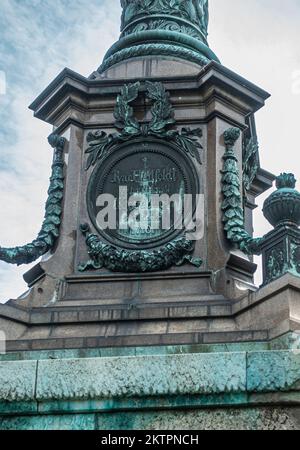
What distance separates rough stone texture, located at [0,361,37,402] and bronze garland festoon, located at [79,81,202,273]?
7.24ft

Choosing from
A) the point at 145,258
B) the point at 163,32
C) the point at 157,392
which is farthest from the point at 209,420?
the point at 163,32

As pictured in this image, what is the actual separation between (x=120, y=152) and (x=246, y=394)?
13.7ft

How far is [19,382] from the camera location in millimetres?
8578

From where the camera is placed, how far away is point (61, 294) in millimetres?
10547

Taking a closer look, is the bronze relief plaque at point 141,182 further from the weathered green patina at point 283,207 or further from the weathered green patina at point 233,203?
the weathered green patina at point 283,207

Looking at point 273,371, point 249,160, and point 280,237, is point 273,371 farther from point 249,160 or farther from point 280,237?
point 249,160

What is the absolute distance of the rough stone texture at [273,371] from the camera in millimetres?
8023

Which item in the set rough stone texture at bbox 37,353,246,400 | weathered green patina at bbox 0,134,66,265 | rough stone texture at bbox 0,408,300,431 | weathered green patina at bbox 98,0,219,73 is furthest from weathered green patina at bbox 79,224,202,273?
weathered green patina at bbox 98,0,219,73

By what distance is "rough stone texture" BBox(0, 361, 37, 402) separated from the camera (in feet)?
28.0

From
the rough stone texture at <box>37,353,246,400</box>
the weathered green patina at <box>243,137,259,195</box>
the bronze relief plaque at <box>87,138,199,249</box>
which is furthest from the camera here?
the weathered green patina at <box>243,137,259,195</box>

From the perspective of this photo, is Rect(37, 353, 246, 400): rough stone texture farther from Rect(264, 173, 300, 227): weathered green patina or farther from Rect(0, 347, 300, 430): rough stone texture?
Rect(264, 173, 300, 227): weathered green patina

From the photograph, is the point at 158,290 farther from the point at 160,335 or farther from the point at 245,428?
the point at 245,428

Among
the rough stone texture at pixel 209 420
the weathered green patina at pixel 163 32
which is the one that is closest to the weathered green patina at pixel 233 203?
the weathered green patina at pixel 163 32
